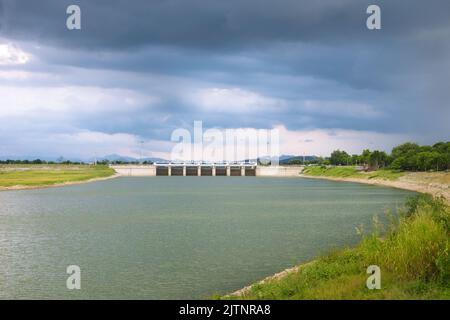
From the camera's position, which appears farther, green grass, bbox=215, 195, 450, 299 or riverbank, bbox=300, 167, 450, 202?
riverbank, bbox=300, 167, 450, 202

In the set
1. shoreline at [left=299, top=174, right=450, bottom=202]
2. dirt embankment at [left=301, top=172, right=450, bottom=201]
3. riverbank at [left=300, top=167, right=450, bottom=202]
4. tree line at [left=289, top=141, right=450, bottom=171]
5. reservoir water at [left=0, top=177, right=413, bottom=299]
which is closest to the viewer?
reservoir water at [left=0, top=177, right=413, bottom=299]

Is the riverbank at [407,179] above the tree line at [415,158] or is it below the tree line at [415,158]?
below

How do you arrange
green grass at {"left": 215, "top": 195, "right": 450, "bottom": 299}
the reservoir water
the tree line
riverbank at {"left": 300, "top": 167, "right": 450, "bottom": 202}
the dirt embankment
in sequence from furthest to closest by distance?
the tree line < riverbank at {"left": 300, "top": 167, "right": 450, "bottom": 202} < the dirt embankment < the reservoir water < green grass at {"left": 215, "top": 195, "right": 450, "bottom": 299}

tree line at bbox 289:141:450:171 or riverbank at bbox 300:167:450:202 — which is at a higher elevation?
tree line at bbox 289:141:450:171

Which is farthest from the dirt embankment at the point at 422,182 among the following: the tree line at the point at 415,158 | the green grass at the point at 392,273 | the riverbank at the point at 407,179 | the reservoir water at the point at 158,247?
the green grass at the point at 392,273

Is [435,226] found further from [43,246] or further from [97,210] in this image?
[97,210]

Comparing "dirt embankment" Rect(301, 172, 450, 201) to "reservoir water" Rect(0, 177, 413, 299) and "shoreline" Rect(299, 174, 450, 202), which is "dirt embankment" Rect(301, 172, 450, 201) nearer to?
"shoreline" Rect(299, 174, 450, 202)

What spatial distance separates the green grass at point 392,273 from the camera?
17.1 metres

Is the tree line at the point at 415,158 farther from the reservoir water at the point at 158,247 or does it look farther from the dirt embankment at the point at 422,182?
the reservoir water at the point at 158,247

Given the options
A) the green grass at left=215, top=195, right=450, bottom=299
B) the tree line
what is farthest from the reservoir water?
the tree line

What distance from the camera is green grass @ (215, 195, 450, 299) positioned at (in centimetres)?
1712
